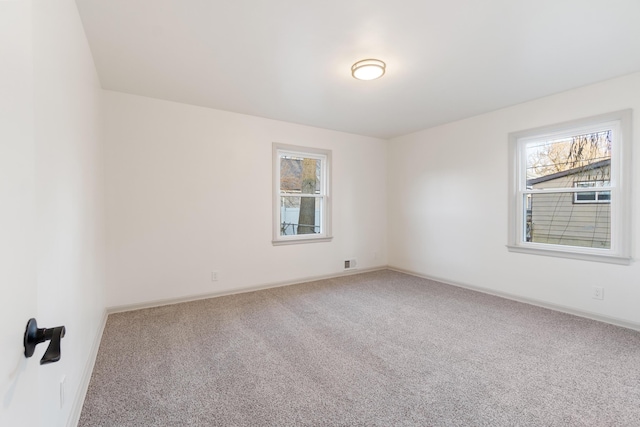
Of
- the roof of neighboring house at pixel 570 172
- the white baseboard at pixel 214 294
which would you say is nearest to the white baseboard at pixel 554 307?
the roof of neighboring house at pixel 570 172

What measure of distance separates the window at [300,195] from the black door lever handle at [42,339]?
3.61 meters

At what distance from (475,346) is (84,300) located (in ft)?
10.2

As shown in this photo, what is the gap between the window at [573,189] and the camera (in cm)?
299

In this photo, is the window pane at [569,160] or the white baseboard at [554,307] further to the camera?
the window pane at [569,160]

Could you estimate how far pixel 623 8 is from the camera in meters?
1.94

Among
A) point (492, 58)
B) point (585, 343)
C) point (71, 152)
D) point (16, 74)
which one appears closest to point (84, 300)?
point (71, 152)

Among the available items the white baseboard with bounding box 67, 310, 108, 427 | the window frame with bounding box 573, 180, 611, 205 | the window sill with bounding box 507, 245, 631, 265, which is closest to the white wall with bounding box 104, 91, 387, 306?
the white baseboard with bounding box 67, 310, 108, 427

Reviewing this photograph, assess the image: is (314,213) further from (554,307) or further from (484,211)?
(554,307)

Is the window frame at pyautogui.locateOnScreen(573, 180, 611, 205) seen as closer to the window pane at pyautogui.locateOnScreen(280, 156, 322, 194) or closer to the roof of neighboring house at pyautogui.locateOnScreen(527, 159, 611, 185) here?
the roof of neighboring house at pyautogui.locateOnScreen(527, 159, 611, 185)

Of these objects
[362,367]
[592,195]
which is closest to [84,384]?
[362,367]

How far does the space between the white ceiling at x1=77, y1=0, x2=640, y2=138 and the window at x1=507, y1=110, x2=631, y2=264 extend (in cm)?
56

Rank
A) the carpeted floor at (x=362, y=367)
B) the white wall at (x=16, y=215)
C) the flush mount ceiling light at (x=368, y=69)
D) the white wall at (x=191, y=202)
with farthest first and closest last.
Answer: the white wall at (x=191, y=202), the flush mount ceiling light at (x=368, y=69), the carpeted floor at (x=362, y=367), the white wall at (x=16, y=215)

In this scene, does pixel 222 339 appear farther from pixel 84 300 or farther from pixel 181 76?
pixel 181 76

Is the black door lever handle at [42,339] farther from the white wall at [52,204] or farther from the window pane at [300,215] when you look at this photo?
the window pane at [300,215]
